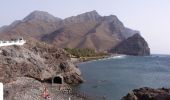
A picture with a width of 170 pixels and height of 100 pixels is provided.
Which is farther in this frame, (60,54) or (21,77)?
(60,54)

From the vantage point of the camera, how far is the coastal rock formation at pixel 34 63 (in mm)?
67637

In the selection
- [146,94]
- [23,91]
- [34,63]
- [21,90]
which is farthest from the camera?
[34,63]

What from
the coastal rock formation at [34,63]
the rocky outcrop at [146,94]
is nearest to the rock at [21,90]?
the coastal rock formation at [34,63]

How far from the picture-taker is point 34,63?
250 feet

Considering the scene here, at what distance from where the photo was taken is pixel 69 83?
8050cm

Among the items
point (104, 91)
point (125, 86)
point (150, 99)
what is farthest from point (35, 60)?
point (150, 99)

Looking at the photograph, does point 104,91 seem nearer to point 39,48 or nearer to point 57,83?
point 57,83

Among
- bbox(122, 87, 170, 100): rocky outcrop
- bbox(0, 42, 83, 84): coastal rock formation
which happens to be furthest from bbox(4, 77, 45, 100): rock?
bbox(122, 87, 170, 100): rocky outcrop

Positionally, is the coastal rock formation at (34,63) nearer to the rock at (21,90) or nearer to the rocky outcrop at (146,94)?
the rock at (21,90)

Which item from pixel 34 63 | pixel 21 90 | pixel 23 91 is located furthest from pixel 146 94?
pixel 34 63

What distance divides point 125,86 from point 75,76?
1148 cm

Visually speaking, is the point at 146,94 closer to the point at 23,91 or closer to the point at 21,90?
the point at 23,91

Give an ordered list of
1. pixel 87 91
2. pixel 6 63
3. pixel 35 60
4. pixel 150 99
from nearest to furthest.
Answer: pixel 150 99 < pixel 6 63 < pixel 87 91 < pixel 35 60

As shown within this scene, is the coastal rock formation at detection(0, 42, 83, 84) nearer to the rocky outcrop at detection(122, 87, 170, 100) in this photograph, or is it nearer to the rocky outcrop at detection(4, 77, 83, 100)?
the rocky outcrop at detection(4, 77, 83, 100)
